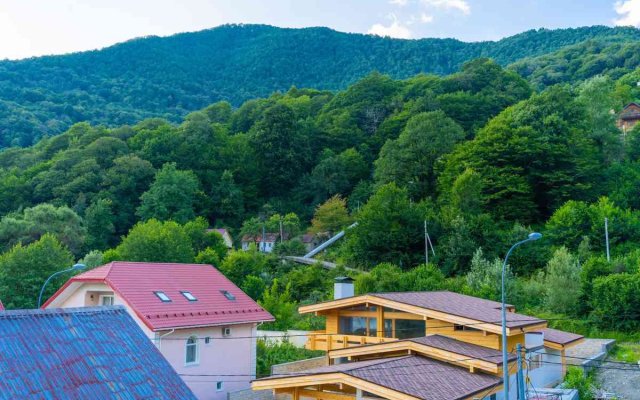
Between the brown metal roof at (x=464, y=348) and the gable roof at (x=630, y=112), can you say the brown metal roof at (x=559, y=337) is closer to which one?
the brown metal roof at (x=464, y=348)

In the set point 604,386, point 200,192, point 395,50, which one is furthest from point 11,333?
point 395,50

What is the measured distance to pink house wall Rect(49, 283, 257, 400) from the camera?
2172 centimetres

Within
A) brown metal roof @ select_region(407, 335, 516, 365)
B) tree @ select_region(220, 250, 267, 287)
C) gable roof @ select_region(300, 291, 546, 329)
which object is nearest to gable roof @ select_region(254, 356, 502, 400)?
brown metal roof @ select_region(407, 335, 516, 365)

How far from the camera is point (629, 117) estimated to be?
7419cm

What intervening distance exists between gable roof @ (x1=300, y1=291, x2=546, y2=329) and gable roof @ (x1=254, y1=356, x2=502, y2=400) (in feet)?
7.75

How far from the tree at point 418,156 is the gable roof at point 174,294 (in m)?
36.5

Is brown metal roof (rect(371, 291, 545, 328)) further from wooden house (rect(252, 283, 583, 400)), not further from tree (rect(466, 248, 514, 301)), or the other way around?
tree (rect(466, 248, 514, 301))

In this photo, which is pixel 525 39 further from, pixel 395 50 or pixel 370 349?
pixel 370 349

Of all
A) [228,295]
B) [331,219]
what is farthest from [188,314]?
[331,219]

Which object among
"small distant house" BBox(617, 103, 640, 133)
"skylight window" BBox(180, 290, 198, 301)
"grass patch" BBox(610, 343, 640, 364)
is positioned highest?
"small distant house" BBox(617, 103, 640, 133)

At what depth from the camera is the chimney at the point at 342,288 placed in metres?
25.0

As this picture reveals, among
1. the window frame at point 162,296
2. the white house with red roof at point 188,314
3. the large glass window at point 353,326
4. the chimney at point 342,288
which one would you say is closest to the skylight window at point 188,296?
the white house with red roof at point 188,314

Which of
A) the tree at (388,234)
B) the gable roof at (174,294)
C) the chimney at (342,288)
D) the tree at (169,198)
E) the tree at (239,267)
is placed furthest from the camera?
the tree at (169,198)

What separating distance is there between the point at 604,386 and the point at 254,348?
15.3 m
